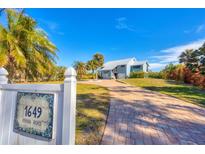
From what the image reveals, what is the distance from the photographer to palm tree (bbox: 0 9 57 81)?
6.43 m

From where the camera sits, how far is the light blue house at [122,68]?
127 ft

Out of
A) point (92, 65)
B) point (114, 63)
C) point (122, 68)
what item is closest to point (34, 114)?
point (92, 65)

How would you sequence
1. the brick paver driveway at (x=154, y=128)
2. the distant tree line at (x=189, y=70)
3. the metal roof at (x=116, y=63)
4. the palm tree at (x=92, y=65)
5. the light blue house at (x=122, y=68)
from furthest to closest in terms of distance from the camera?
1. the metal roof at (x=116, y=63)
2. the light blue house at (x=122, y=68)
3. the palm tree at (x=92, y=65)
4. the distant tree line at (x=189, y=70)
5. the brick paver driveway at (x=154, y=128)

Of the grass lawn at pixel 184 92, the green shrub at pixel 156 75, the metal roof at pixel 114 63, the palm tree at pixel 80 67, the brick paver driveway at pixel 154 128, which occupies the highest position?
the metal roof at pixel 114 63

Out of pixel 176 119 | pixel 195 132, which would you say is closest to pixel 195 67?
pixel 176 119

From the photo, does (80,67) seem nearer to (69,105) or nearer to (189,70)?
(189,70)

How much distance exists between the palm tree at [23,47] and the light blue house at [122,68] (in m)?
30.7

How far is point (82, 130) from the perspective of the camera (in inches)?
162

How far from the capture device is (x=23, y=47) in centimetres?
700

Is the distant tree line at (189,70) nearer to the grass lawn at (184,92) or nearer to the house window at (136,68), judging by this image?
the grass lawn at (184,92)

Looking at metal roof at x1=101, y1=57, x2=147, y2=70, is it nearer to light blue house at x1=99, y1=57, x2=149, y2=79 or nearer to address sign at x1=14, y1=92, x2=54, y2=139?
light blue house at x1=99, y1=57, x2=149, y2=79

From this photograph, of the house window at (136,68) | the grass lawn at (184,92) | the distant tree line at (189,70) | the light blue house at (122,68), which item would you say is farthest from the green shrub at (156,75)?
the grass lawn at (184,92)

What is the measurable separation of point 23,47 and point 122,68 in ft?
109
